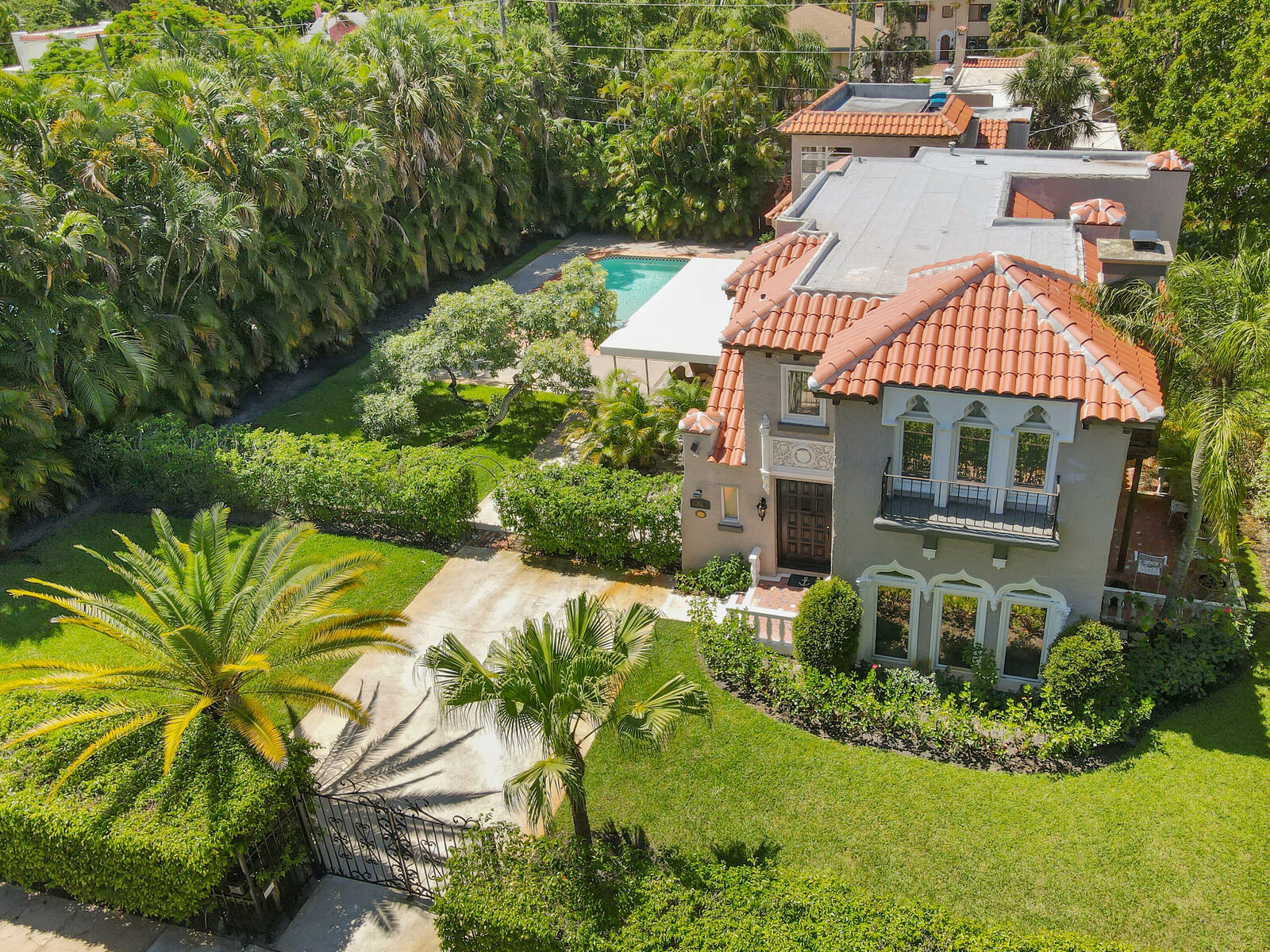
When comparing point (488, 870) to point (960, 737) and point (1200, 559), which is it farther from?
point (1200, 559)

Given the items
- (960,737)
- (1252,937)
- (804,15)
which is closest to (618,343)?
(960,737)

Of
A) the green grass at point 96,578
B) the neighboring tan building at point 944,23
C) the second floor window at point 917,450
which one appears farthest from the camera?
the neighboring tan building at point 944,23

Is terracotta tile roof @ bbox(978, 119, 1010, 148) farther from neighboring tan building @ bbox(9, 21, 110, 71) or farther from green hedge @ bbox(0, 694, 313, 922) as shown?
neighboring tan building @ bbox(9, 21, 110, 71)

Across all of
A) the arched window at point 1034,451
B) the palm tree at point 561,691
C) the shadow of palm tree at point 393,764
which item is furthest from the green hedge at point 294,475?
the arched window at point 1034,451

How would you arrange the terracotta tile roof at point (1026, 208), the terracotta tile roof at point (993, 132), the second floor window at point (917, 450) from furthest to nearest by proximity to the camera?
the terracotta tile roof at point (993, 132), the terracotta tile roof at point (1026, 208), the second floor window at point (917, 450)

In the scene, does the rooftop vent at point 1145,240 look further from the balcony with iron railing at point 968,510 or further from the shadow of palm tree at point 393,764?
the shadow of palm tree at point 393,764
